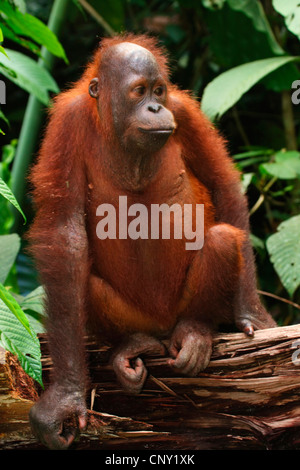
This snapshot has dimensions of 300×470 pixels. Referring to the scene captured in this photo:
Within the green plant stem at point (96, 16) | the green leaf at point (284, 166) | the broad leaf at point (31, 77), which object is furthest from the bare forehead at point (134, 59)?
the green plant stem at point (96, 16)

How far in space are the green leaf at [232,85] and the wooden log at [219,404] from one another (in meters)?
1.73

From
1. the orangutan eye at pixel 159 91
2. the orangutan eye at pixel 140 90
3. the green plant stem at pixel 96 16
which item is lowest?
the orangutan eye at pixel 140 90

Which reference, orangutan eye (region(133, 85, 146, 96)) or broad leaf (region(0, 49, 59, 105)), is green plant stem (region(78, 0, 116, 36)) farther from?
orangutan eye (region(133, 85, 146, 96))

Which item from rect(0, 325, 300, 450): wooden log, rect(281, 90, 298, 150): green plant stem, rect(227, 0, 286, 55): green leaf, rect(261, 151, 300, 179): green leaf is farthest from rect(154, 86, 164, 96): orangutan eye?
rect(281, 90, 298, 150): green plant stem

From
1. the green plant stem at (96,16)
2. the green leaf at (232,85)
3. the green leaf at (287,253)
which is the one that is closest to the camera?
the green leaf at (287,253)

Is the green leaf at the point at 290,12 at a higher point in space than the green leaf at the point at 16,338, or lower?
higher

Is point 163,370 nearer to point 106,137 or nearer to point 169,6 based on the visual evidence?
point 106,137

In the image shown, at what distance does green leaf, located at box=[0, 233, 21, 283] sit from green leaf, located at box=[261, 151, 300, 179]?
1.82 meters

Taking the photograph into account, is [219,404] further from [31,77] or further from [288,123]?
[288,123]

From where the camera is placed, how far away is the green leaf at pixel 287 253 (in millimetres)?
3559

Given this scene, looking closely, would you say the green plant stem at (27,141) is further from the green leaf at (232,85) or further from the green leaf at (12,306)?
the green leaf at (12,306)

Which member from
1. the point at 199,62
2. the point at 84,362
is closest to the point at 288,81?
the point at 199,62

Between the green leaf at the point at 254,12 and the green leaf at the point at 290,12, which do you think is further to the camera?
the green leaf at the point at 254,12

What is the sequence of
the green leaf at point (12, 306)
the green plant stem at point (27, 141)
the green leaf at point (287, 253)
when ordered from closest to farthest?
1. the green leaf at point (12, 306)
2. the green leaf at point (287, 253)
3. the green plant stem at point (27, 141)
